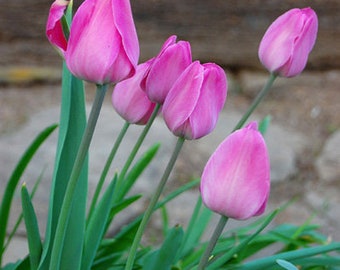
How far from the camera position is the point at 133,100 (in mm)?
1033

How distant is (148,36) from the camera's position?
2896 millimetres

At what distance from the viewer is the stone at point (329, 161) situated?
8.05 ft

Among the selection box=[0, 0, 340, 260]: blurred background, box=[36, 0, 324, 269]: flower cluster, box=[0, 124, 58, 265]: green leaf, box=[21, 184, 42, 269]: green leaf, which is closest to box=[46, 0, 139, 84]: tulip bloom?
box=[36, 0, 324, 269]: flower cluster

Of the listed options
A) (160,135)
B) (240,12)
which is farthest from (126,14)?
(240,12)

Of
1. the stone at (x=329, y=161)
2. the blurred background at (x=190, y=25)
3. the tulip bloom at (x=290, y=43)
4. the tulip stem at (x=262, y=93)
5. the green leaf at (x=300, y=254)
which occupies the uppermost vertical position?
the tulip bloom at (x=290, y=43)

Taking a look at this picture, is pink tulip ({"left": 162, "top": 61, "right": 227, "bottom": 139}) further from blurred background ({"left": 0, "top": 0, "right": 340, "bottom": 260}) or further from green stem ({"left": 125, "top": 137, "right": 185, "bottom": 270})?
blurred background ({"left": 0, "top": 0, "right": 340, "bottom": 260})

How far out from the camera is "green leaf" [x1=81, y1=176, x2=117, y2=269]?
1.14 m

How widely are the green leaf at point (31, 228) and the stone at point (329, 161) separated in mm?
1475

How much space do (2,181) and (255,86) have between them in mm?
1096

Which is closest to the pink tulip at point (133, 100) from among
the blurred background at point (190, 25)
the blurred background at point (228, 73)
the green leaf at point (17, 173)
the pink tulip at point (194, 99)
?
the pink tulip at point (194, 99)

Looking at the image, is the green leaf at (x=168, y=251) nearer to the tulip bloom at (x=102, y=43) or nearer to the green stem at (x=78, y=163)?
the green stem at (x=78, y=163)

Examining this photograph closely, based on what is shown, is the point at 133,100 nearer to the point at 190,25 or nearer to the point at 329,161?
the point at 329,161

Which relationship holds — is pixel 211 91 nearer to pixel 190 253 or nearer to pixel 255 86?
pixel 190 253

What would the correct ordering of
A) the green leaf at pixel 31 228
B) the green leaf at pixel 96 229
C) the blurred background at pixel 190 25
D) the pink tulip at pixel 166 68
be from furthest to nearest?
the blurred background at pixel 190 25, the green leaf at pixel 96 229, the green leaf at pixel 31 228, the pink tulip at pixel 166 68
